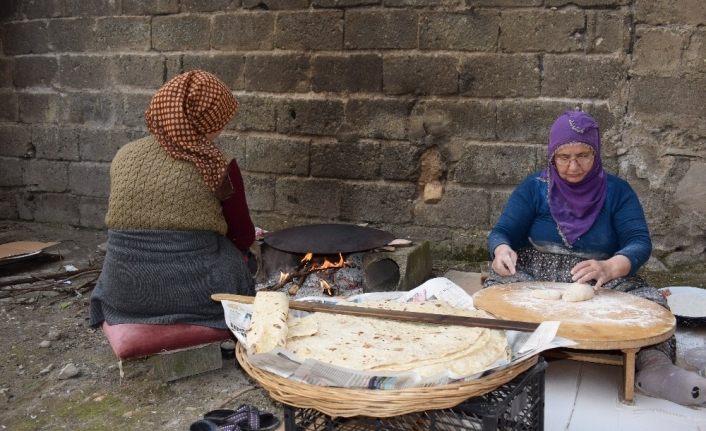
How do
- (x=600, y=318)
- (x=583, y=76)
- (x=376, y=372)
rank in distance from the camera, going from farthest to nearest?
(x=583, y=76) < (x=600, y=318) < (x=376, y=372)

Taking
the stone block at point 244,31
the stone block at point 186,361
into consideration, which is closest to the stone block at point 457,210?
the stone block at point 244,31

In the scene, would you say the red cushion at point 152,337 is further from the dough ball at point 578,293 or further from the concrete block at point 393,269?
the dough ball at point 578,293

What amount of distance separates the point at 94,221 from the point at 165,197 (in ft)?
12.7

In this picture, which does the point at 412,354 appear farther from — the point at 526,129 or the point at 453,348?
the point at 526,129

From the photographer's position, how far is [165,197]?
3533 mm

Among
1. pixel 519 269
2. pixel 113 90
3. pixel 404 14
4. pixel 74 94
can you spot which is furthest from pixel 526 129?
pixel 74 94

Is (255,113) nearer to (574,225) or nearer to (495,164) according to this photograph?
(495,164)

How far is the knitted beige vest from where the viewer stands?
3539 mm

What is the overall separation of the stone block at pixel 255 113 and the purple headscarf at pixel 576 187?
280 cm

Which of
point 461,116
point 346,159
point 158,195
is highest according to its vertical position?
point 461,116

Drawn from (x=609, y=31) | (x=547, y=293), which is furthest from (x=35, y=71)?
(x=547, y=293)

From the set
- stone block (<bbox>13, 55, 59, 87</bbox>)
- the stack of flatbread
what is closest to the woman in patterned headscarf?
the stack of flatbread

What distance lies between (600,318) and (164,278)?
81.2 inches

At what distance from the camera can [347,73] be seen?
18.5 ft
